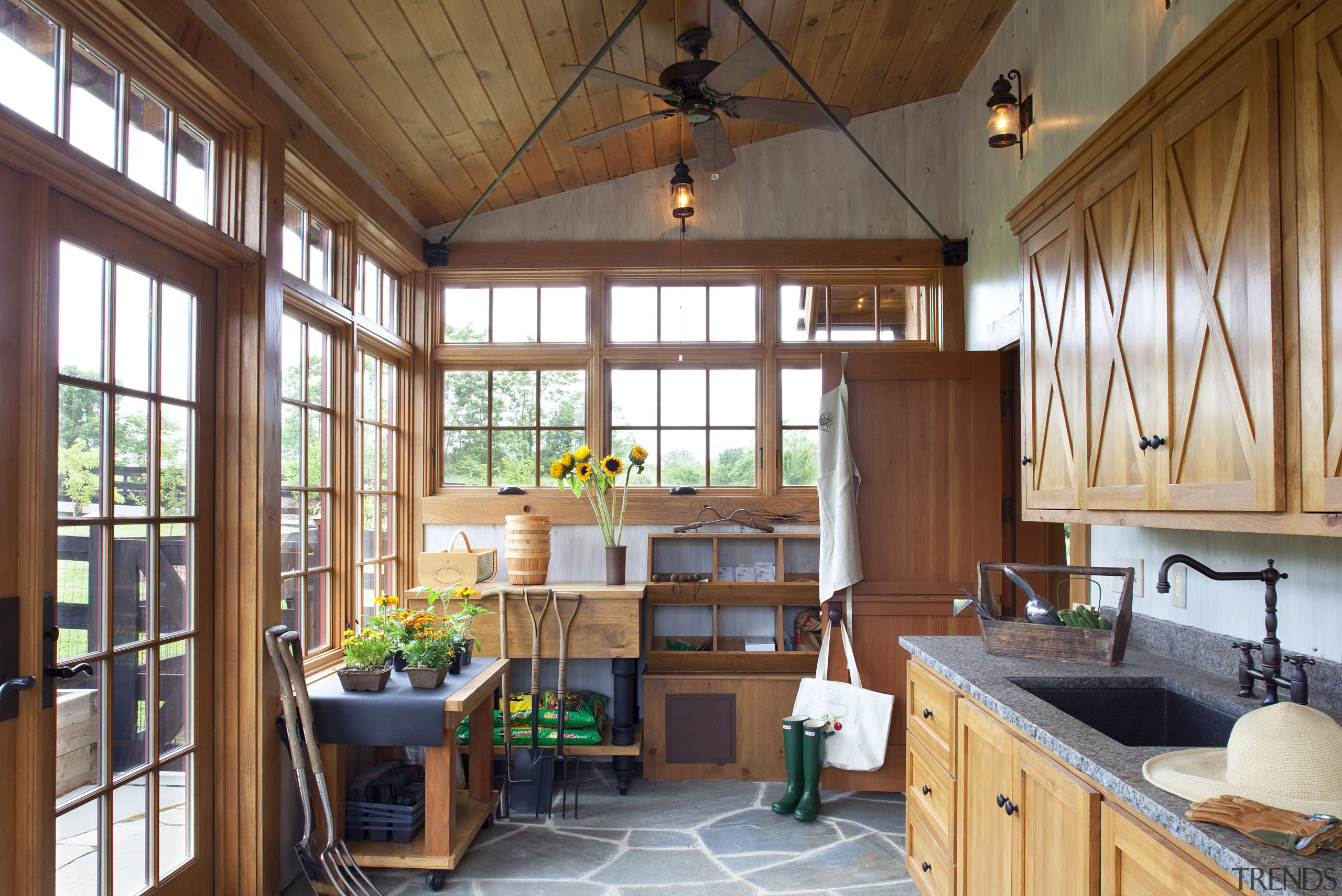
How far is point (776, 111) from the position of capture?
10.8 ft

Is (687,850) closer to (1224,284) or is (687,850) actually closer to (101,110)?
(1224,284)

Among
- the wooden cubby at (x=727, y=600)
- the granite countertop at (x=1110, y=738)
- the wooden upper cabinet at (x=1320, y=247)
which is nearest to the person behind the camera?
the granite countertop at (x=1110, y=738)

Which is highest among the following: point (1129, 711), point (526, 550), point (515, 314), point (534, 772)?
point (515, 314)

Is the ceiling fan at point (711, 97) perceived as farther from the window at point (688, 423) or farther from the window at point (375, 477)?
the window at point (375, 477)

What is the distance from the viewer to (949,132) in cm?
468

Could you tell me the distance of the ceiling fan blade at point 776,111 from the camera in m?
3.25

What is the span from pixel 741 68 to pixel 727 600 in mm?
2596

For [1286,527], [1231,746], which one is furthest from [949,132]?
[1231,746]

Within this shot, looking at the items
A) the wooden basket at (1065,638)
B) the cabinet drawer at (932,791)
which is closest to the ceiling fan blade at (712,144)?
the wooden basket at (1065,638)

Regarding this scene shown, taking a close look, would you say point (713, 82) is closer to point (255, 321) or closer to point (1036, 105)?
point (1036, 105)

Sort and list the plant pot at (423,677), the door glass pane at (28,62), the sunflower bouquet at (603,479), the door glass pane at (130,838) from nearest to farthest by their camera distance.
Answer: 1. the door glass pane at (28,62)
2. the door glass pane at (130,838)
3. the plant pot at (423,677)
4. the sunflower bouquet at (603,479)

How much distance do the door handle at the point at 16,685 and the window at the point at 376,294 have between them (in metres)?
2.25

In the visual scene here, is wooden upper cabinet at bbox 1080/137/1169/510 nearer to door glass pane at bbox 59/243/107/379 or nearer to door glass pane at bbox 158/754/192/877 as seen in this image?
door glass pane at bbox 59/243/107/379

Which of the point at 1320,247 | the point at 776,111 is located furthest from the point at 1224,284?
the point at 776,111
